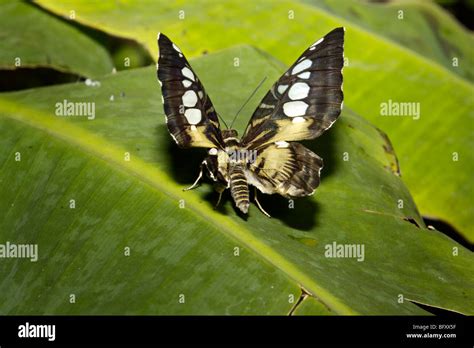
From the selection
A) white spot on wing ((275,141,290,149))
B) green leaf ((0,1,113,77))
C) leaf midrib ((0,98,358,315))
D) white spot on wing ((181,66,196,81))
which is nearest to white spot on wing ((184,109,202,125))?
A: white spot on wing ((181,66,196,81))

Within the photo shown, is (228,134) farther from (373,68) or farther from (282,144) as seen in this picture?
(373,68)

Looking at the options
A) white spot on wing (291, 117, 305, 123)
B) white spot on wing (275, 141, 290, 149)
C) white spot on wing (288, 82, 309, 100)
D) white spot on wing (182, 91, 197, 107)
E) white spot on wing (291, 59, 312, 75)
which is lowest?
white spot on wing (275, 141, 290, 149)

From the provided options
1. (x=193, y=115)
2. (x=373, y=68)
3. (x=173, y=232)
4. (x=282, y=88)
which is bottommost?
(x=173, y=232)

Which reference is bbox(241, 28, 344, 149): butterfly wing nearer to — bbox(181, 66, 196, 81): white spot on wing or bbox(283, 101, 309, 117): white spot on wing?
bbox(283, 101, 309, 117): white spot on wing

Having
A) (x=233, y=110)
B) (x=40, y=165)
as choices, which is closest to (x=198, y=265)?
(x=40, y=165)

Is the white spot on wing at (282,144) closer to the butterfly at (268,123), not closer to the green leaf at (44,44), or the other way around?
the butterfly at (268,123)

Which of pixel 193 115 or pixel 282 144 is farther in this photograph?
pixel 282 144

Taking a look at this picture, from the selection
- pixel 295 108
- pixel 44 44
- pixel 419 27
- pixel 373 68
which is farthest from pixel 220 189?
pixel 419 27
